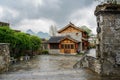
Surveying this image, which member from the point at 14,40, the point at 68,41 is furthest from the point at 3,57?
the point at 68,41

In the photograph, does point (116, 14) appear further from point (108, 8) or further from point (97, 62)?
point (97, 62)

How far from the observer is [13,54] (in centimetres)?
3191

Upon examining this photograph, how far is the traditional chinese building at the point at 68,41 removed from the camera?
4791 centimetres

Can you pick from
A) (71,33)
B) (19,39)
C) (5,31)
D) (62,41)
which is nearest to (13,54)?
(19,39)

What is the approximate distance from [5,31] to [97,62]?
796 inches

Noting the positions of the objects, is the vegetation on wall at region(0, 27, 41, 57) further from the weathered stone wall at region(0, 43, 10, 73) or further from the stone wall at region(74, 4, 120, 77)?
the stone wall at region(74, 4, 120, 77)

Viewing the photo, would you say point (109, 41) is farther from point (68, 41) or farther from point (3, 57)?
point (68, 41)

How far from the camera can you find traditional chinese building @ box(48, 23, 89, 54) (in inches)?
1886

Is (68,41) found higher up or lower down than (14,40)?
higher up

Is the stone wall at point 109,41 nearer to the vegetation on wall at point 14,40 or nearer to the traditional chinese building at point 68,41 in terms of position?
the vegetation on wall at point 14,40

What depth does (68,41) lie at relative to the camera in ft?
158

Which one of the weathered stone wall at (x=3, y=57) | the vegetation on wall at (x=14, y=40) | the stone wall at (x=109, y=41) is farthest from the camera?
the vegetation on wall at (x=14, y=40)

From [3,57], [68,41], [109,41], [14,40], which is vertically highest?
[68,41]

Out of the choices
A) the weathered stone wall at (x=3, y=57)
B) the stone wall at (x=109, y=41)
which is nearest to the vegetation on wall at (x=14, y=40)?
the weathered stone wall at (x=3, y=57)
